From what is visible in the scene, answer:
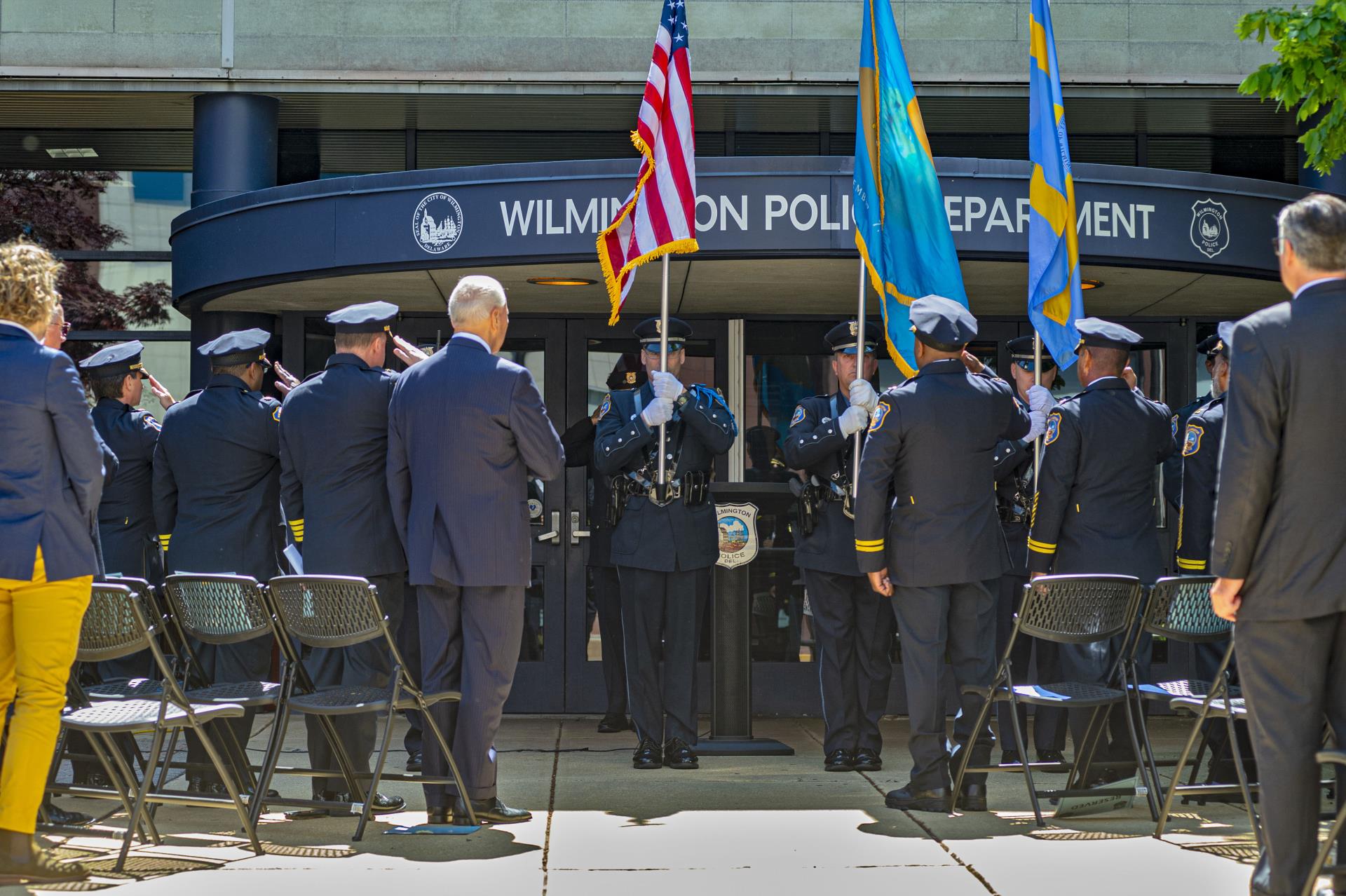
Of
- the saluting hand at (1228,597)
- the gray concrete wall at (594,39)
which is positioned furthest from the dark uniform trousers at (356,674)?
the gray concrete wall at (594,39)

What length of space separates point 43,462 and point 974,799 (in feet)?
13.1

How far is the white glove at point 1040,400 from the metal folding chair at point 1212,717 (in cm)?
203

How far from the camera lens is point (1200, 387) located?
999cm

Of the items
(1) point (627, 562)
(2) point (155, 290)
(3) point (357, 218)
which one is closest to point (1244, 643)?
(1) point (627, 562)

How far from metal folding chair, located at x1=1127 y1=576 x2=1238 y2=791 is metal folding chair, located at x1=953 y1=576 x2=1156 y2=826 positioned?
8cm

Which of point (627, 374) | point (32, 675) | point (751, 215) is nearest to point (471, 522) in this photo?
point (32, 675)

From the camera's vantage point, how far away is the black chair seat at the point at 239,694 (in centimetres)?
591

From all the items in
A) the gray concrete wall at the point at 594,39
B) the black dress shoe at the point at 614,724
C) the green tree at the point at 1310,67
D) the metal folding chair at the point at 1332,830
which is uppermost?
the gray concrete wall at the point at 594,39

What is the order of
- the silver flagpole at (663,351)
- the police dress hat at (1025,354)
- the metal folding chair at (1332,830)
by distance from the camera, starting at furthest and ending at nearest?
the police dress hat at (1025,354)
the silver flagpole at (663,351)
the metal folding chair at (1332,830)

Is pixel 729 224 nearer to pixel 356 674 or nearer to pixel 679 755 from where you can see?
pixel 679 755

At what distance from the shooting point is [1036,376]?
781 cm

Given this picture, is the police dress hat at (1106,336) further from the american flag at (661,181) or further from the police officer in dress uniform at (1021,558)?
the american flag at (661,181)

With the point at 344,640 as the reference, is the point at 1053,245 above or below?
above

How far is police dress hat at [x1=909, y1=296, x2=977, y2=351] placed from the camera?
6.47 meters
